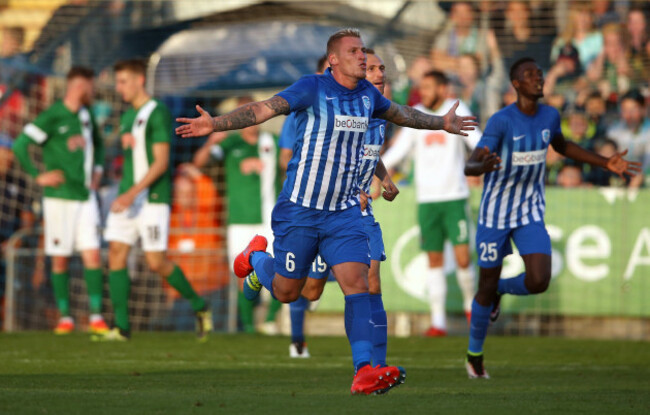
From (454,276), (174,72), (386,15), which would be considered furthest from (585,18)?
(174,72)

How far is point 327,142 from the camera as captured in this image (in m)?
6.57

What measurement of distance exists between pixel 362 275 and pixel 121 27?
1124cm

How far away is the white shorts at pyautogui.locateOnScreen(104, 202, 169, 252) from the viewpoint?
11.4 m

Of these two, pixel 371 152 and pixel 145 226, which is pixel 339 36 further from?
pixel 145 226

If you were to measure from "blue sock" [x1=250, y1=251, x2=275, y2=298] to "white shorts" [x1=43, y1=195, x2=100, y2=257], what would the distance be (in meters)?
4.78

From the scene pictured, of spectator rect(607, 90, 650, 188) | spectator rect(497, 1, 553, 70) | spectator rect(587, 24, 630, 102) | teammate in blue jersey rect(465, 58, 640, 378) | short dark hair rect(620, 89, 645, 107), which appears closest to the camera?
teammate in blue jersey rect(465, 58, 640, 378)

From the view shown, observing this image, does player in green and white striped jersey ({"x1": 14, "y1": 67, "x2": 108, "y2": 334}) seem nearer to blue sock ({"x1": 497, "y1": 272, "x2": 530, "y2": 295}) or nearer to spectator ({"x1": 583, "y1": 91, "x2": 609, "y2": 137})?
blue sock ({"x1": 497, "y1": 272, "x2": 530, "y2": 295})

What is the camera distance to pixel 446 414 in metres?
5.59

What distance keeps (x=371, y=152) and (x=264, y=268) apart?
1062mm

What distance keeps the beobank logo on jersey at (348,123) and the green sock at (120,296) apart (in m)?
5.55

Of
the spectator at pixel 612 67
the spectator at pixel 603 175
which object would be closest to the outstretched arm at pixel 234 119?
the spectator at pixel 603 175

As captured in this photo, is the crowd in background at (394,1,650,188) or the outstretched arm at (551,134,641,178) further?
the crowd in background at (394,1,650,188)

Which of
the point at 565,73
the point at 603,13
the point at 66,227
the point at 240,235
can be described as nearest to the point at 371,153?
the point at 66,227

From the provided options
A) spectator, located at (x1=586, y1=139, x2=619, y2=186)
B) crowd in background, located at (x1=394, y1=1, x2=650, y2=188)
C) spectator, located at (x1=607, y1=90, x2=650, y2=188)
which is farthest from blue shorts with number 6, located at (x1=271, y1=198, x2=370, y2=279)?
spectator, located at (x1=607, y1=90, x2=650, y2=188)
